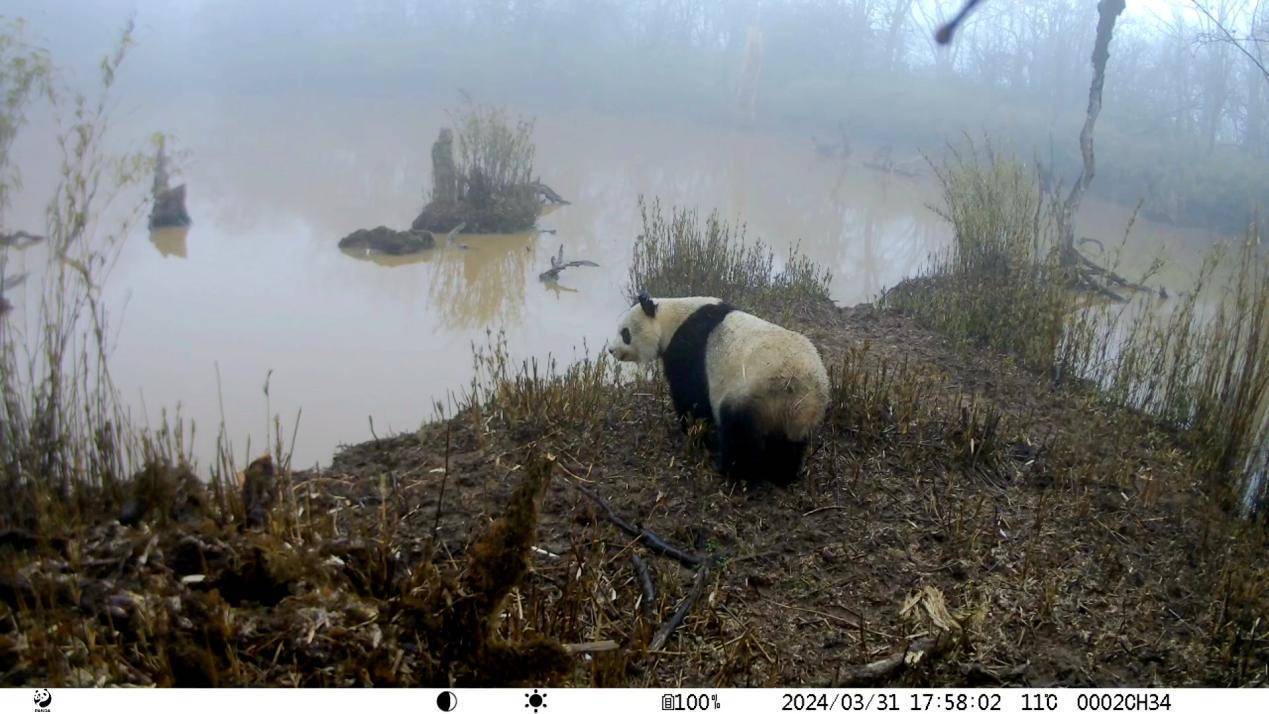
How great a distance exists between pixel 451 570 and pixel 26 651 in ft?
3.58

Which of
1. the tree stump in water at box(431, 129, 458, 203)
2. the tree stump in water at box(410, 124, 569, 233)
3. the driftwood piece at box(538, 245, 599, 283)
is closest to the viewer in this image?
the driftwood piece at box(538, 245, 599, 283)

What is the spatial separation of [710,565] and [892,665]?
2.54 ft

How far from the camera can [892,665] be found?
2.56 m

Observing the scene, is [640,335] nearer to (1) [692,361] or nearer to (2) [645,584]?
(1) [692,361]

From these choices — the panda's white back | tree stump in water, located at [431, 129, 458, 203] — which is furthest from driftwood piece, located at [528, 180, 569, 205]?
the panda's white back

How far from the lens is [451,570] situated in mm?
2699

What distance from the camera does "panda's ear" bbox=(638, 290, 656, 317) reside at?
4117 mm

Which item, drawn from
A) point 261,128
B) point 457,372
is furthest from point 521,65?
point 457,372

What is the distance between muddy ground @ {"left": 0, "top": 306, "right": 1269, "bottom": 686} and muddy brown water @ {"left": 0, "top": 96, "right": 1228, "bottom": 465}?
1.45 metres

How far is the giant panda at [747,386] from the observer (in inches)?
140

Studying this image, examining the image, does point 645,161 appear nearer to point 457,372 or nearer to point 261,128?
point 261,128

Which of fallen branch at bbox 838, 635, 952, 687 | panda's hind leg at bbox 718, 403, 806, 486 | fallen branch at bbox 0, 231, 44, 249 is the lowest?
fallen branch at bbox 838, 635, 952, 687

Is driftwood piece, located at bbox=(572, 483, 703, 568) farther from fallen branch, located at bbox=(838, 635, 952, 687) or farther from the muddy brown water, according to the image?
the muddy brown water
